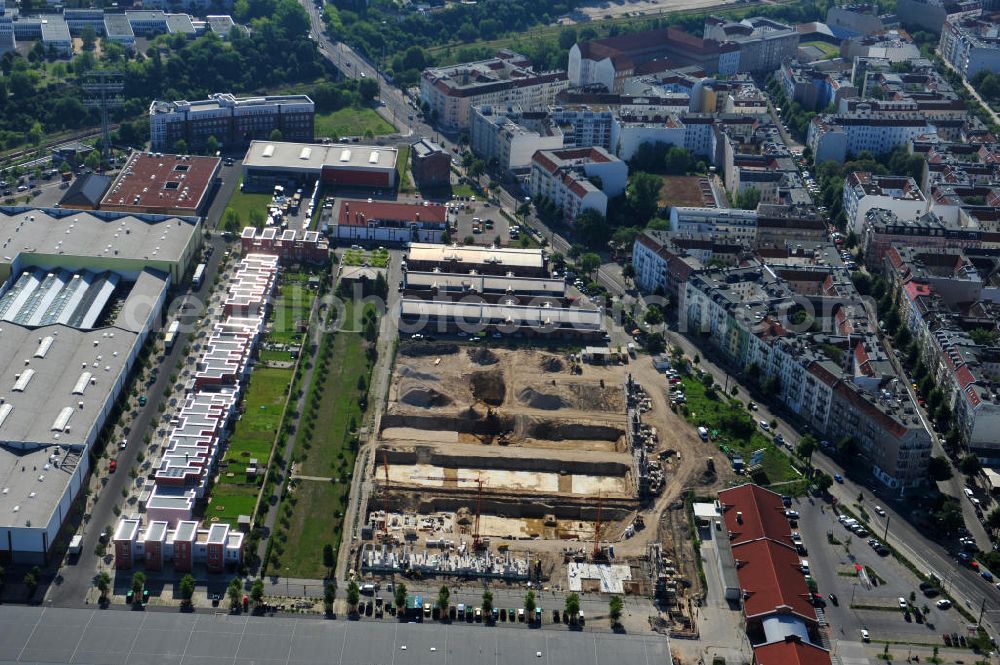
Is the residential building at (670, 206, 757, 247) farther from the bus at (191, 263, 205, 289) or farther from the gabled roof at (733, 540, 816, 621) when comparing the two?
the gabled roof at (733, 540, 816, 621)

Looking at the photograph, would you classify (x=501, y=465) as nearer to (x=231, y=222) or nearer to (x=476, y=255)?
(x=476, y=255)

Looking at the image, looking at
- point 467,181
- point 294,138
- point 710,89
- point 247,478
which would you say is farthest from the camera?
point 710,89

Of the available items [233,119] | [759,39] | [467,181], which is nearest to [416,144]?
[467,181]

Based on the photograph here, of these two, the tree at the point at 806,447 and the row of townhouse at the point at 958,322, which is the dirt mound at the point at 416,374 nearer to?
the tree at the point at 806,447

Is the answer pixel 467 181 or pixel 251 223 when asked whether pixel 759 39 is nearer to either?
pixel 467 181

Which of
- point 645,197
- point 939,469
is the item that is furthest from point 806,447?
point 645,197

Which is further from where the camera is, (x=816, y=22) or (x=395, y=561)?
(x=816, y=22)
